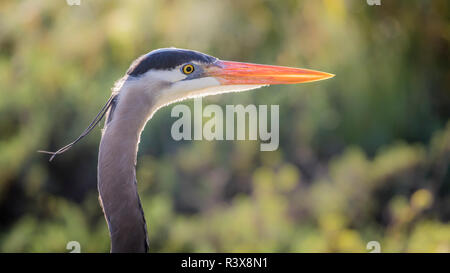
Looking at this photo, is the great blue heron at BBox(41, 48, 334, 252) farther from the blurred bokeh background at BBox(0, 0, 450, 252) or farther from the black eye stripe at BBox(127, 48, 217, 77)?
the blurred bokeh background at BBox(0, 0, 450, 252)

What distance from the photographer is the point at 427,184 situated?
10.3 ft

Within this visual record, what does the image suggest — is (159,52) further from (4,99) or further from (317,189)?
(4,99)

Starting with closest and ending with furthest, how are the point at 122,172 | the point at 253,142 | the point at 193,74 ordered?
the point at 122,172
the point at 193,74
the point at 253,142

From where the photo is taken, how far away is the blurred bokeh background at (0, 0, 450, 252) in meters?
2.77

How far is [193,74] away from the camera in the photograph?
1440 millimetres

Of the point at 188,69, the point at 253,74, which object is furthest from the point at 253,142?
the point at 188,69

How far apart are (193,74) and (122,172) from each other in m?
0.34

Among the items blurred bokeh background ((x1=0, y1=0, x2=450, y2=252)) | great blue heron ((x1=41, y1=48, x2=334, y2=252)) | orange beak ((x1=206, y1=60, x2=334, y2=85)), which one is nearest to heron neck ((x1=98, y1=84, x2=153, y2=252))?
great blue heron ((x1=41, y1=48, x2=334, y2=252))

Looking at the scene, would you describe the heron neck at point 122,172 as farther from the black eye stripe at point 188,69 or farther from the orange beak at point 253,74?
the orange beak at point 253,74

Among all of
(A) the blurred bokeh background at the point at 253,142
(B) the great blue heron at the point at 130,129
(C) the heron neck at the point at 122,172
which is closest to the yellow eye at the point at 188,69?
(B) the great blue heron at the point at 130,129

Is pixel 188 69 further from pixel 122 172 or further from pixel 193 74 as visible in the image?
pixel 122 172

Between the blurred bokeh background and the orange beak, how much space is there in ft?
4.23

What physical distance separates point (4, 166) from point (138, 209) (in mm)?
1884

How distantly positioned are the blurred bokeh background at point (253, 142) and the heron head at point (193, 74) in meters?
1.32
